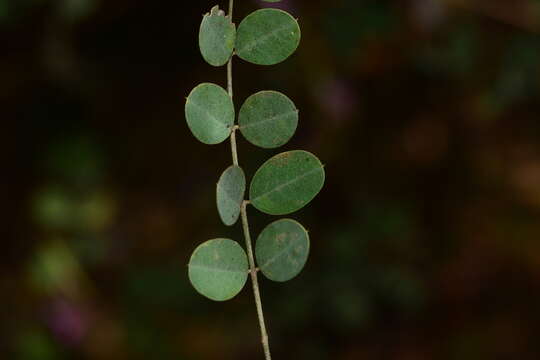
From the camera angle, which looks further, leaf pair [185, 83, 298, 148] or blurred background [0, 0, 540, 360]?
blurred background [0, 0, 540, 360]

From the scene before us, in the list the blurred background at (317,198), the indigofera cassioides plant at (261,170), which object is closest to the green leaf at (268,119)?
the indigofera cassioides plant at (261,170)

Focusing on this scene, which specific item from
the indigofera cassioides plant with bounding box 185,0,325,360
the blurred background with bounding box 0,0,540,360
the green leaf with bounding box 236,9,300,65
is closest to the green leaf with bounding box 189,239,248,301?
the indigofera cassioides plant with bounding box 185,0,325,360

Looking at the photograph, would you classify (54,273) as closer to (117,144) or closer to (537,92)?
(117,144)

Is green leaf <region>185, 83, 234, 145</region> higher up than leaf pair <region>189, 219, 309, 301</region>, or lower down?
higher up

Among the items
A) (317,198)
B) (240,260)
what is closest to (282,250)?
(240,260)

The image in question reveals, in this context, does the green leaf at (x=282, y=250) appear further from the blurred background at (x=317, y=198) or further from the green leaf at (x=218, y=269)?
the blurred background at (x=317, y=198)

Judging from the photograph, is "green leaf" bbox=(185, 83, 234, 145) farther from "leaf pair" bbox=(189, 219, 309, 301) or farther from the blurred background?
the blurred background

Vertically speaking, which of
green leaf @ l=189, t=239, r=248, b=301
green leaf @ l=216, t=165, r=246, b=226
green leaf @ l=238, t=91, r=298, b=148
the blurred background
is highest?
green leaf @ l=238, t=91, r=298, b=148

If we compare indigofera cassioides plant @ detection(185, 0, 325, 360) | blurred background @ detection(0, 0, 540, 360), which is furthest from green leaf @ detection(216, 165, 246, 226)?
blurred background @ detection(0, 0, 540, 360)

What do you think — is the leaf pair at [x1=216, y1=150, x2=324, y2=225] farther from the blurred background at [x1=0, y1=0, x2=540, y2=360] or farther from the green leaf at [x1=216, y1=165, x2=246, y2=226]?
the blurred background at [x1=0, y1=0, x2=540, y2=360]
